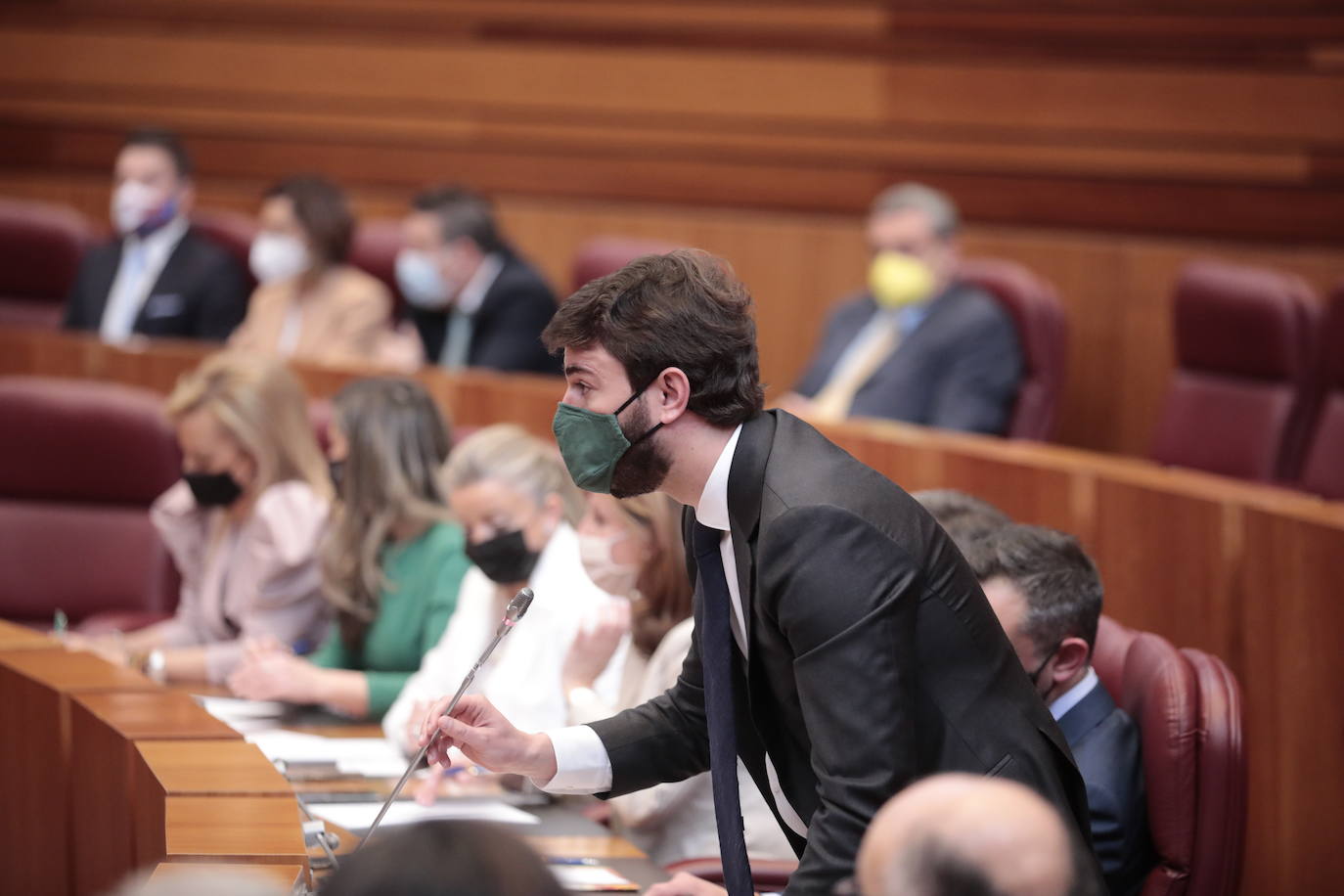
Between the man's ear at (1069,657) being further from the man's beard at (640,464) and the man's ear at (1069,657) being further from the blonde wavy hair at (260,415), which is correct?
the blonde wavy hair at (260,415)

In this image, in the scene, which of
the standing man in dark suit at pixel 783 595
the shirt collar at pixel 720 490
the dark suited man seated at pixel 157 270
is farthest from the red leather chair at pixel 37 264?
the shirt collar at pixel 720 490

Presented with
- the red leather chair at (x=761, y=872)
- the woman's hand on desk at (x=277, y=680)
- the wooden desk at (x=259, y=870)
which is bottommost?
the woman's hand on desk at (x=277, y=680)

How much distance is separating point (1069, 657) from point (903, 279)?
2162 millimetres

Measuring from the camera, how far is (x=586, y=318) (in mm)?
1312

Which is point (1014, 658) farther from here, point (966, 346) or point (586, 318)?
point (966, 346)

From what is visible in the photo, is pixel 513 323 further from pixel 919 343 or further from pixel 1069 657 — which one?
pixel 1069 657

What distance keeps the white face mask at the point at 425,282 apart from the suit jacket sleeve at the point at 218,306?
50 centimetres

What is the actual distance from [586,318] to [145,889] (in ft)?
2.08

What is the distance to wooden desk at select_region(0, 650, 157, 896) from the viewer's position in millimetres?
1887

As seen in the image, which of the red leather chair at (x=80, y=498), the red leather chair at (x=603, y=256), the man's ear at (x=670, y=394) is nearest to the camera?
the man's ear at (x=670, y=394)

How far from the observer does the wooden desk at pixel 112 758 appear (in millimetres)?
1713

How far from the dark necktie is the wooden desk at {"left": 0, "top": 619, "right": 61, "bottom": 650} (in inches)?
46.1

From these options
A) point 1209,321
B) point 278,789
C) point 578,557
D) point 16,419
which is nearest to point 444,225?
point 16,419

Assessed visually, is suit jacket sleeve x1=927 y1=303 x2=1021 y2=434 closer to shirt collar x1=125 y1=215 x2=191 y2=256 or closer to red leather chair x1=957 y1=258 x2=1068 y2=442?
red leather chair x1=957 y1=258 x2=1068 y2=442
